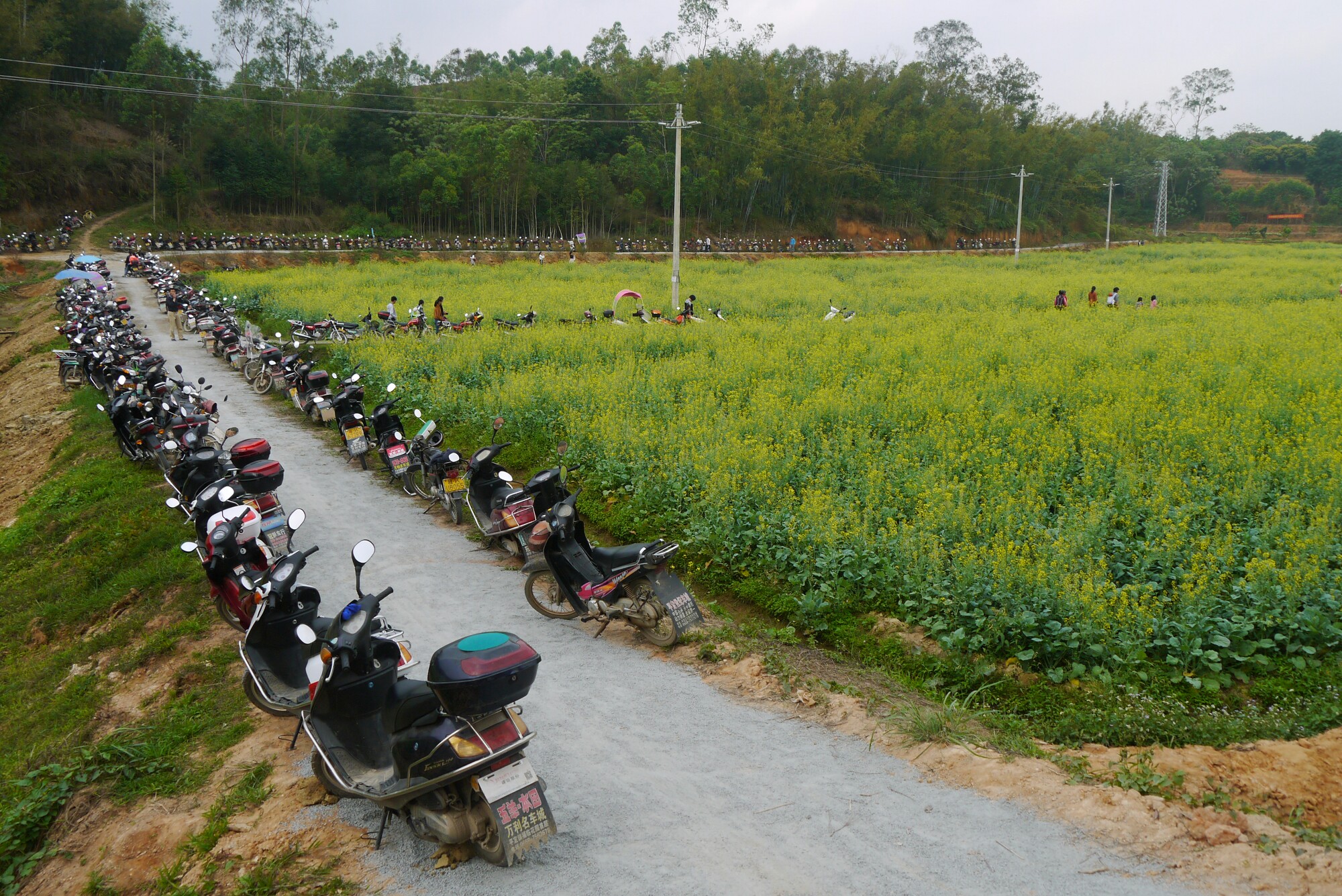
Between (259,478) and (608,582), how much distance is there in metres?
4.37

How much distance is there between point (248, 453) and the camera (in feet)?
30.2

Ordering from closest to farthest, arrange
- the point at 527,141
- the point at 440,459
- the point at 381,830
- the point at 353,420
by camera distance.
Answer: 1. the point at 381,830
2. the point at 440,459
3. the point at 353,420
4. the point at 527,141

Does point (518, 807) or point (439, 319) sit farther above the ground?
point (439, 319)

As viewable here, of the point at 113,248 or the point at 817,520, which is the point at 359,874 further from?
the point at 113,248

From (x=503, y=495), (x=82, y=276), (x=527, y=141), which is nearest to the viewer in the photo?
(x=503, y=495)

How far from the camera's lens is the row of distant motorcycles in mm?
4160

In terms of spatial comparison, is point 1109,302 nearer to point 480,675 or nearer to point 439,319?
point 439,319

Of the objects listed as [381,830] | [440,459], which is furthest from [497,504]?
[381,830]

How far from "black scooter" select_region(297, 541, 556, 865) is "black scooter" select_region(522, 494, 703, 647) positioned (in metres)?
2.14

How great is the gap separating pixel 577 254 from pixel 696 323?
31810mm

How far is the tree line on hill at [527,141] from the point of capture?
51.0 metres

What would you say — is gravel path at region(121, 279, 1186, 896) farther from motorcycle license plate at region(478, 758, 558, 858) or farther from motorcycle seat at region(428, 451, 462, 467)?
motorcycle seat at region(428, 451, 462, 467)

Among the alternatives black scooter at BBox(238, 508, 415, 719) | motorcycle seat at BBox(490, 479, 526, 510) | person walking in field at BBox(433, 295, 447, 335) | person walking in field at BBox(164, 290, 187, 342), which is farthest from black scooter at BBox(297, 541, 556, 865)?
person walking in field at BBox(164, 290, 187, 342)

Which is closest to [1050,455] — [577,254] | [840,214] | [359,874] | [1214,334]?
[359,874]
